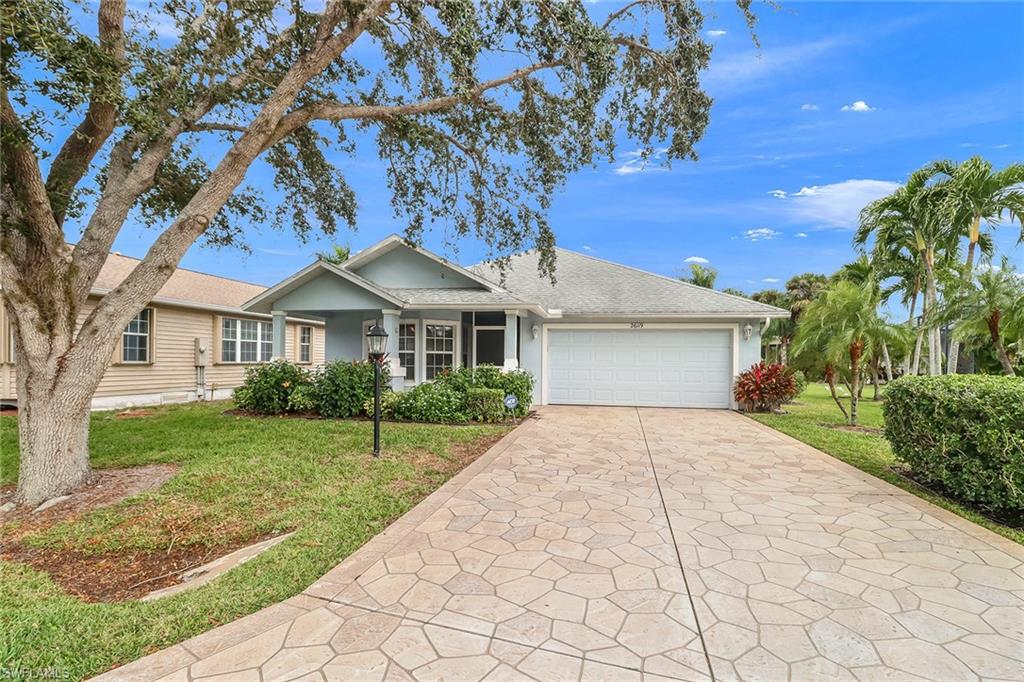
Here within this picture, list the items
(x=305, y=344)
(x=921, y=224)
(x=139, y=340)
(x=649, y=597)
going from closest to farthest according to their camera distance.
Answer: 1. (x=649, y=597)
2. (x=921, y=224)
3. (x=139, y=340)
4. (x=305, y=344)

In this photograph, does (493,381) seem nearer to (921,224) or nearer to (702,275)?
(921,224)

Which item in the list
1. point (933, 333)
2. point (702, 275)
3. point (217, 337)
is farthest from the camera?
point (702, 275)

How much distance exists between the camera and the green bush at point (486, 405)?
10.3m

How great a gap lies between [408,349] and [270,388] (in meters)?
3.73

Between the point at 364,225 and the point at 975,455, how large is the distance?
10.7 metres

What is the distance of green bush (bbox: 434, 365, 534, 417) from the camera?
35.3ft

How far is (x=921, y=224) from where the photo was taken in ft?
37.2

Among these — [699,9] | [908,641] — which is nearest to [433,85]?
[699,9]

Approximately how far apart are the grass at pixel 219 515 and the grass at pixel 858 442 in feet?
17.9

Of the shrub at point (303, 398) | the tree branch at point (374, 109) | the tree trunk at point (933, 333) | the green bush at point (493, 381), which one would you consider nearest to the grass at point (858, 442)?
the tree trunk at point (933, 333)

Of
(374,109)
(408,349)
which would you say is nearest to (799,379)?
(408,349)

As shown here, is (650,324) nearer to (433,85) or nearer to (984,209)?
(984,209)

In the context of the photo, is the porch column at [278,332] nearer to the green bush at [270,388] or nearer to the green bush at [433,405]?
the green bush at [270,388]

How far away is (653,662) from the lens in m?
2.45
